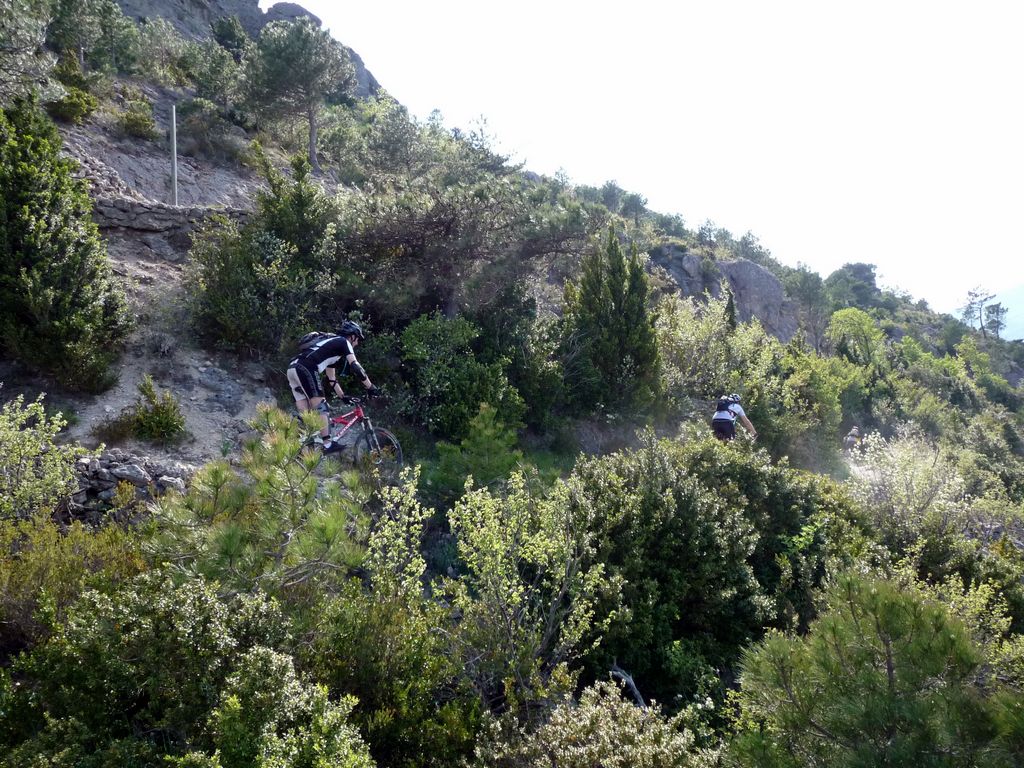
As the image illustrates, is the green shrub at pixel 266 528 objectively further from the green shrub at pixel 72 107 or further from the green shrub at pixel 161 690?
the green shrub at pixel 72 107

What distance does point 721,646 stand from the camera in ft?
21.6

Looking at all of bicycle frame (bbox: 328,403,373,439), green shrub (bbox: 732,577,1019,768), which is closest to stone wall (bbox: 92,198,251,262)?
bicycle frame (bbox: 328,403,373,439)

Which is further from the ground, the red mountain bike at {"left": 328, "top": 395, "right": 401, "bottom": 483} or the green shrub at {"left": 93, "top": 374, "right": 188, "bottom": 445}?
the red mountain bike at {"left": 328, "top": 395, "right": 401, "bottom": 483}

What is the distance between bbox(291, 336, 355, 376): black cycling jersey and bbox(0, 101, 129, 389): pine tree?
334cm

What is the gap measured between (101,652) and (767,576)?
7.53 m

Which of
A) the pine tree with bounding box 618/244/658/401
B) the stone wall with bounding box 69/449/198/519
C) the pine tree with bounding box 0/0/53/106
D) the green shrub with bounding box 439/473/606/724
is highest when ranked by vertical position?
the pine tree with bounding box 0/0/53/106

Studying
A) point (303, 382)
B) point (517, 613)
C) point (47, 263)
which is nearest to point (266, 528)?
point (517, 613)

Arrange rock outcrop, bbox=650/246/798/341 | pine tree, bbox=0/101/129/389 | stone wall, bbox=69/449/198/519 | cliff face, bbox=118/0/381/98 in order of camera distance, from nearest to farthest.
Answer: stone wall, bbox=69/449/198/519 → pine tree, bbox=0/101/129/389 → rock outcrop, bbox=650/246/798/341 → cliff face, bbox=118/0/381/98

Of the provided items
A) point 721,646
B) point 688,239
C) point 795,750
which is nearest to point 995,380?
point 688,239

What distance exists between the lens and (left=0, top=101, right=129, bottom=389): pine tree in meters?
7.69

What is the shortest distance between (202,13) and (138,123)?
3718cm

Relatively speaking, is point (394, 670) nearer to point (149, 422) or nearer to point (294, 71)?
point (149, 422)

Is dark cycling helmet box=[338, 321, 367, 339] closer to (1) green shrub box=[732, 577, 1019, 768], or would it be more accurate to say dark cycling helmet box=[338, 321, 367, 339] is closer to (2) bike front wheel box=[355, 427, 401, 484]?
(2) bike front wheel box=[355, 427, 401, 484]

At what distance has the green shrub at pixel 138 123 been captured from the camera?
57.8 ft
